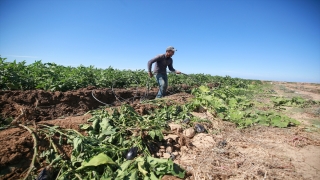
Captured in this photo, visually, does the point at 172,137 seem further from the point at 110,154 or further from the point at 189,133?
the point at 110,154

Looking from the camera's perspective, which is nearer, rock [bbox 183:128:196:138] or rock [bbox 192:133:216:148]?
rock [bbox 192:133:216:148]

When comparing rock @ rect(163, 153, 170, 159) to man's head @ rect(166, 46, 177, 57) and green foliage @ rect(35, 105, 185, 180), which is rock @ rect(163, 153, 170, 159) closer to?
green foliage @ rect(35, 105, 185, 180)

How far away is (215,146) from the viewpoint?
8.87 feet

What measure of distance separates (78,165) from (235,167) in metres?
1.91

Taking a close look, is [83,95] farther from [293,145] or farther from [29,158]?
[293,145]

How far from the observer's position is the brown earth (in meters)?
1.88

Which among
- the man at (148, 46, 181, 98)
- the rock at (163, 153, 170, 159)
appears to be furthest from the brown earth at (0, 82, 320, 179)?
the man at (148, 46, 181, 98)

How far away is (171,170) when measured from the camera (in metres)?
1.85

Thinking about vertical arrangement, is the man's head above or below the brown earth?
above

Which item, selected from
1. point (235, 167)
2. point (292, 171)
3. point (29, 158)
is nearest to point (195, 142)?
point (235, 167)

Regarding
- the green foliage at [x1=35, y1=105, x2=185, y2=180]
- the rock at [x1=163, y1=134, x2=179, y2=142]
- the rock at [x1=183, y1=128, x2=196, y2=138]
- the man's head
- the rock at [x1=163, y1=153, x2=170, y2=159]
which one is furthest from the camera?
the man's head

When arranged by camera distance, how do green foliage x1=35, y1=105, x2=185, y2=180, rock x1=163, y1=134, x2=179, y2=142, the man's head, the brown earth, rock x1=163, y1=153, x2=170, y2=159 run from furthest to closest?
1. the man's head
2. rock x1=163, y1=134, x2=179, y2=142
3. rock x1=163, y1=153, x2=170, y2=159
4. the brown earth
5. green foliage x1=35, y1=105, x2=185, y2=180

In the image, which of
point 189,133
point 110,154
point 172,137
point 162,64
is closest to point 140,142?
point 110,154

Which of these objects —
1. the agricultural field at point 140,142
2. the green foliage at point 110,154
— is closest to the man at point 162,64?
the agricultural field at point 140,142
